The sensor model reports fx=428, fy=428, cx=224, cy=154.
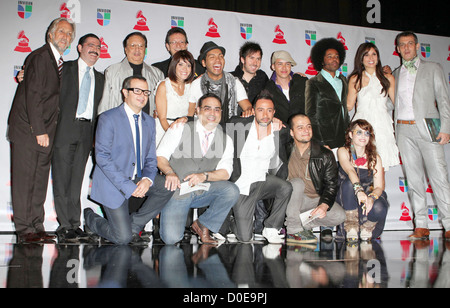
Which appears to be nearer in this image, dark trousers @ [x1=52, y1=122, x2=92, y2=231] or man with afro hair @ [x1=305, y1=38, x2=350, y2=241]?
dark trousers @ [x1=52, y1=122, x2=92, y2=231]

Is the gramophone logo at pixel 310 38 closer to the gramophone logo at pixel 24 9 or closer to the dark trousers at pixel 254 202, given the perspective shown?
the dark trousers at pixel 254 202

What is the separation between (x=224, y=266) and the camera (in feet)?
7.90

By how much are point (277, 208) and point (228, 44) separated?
6.73 feet

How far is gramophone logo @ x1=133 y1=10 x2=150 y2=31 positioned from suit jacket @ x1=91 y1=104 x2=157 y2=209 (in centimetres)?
150

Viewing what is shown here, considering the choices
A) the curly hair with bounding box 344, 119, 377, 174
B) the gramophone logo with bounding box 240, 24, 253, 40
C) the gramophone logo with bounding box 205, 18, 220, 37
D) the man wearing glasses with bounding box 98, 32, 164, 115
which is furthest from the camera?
the gramophone logo with bounding box 240, 24, 253, 40

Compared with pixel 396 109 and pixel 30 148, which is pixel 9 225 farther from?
pixel 396 109

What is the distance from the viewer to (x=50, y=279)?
201 cm

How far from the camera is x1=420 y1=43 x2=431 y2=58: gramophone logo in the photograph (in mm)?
5336

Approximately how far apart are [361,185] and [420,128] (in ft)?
3.12

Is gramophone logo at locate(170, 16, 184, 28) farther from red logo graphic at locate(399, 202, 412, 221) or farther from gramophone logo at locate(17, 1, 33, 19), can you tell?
red logo graphic at locate(399, 202, 412, 221)

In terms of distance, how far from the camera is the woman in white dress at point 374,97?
414 centimetres

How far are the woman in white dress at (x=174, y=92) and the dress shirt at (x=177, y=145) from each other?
0.26m

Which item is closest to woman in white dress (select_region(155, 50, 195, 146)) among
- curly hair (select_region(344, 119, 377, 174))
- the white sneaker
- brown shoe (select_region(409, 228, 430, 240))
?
the white sneaker

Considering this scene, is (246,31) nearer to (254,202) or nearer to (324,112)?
(324,112)
